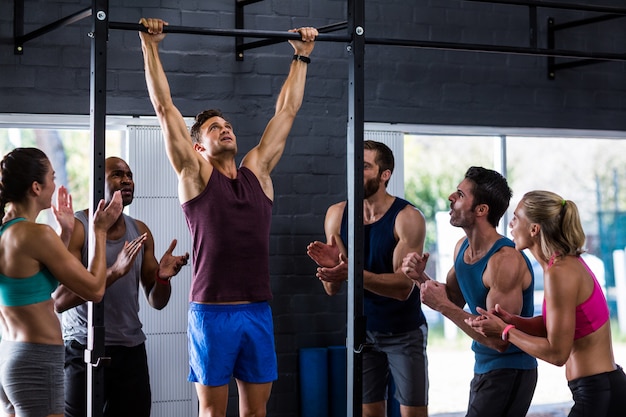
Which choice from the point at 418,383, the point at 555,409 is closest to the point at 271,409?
the point at 418,383

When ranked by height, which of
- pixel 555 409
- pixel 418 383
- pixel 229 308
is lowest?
pixel 555 409

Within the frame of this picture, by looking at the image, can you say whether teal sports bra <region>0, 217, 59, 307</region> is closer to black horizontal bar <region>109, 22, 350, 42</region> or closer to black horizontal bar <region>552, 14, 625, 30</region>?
black horizontal bar <region>109, 22, 350, 42</region>

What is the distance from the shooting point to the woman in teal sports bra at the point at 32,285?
3.45 meters

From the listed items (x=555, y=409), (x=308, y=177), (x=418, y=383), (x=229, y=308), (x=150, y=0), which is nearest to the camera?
(x=229, y=308)

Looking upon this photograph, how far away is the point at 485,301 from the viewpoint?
4.07 metres

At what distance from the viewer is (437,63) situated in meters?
6.25

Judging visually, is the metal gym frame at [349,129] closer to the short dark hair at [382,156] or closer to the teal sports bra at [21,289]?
→ the teal sports bra at [21,289]

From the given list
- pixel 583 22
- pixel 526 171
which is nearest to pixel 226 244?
pixel 526 171

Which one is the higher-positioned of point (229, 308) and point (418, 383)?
point (229, 308)

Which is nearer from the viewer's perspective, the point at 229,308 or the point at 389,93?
the point at 229,308

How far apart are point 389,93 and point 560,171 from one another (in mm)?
1623

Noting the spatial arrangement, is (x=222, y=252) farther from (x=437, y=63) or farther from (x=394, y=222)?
(x=437, y=63)

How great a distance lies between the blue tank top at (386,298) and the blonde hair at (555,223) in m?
1.23

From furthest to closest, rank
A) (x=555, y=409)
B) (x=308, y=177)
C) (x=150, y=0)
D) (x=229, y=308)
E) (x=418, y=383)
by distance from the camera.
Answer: (x=555, y=409) → (x=308, y=177) → (x=150, y=0) → (x=418, y=383) → (x=229, y=308)
